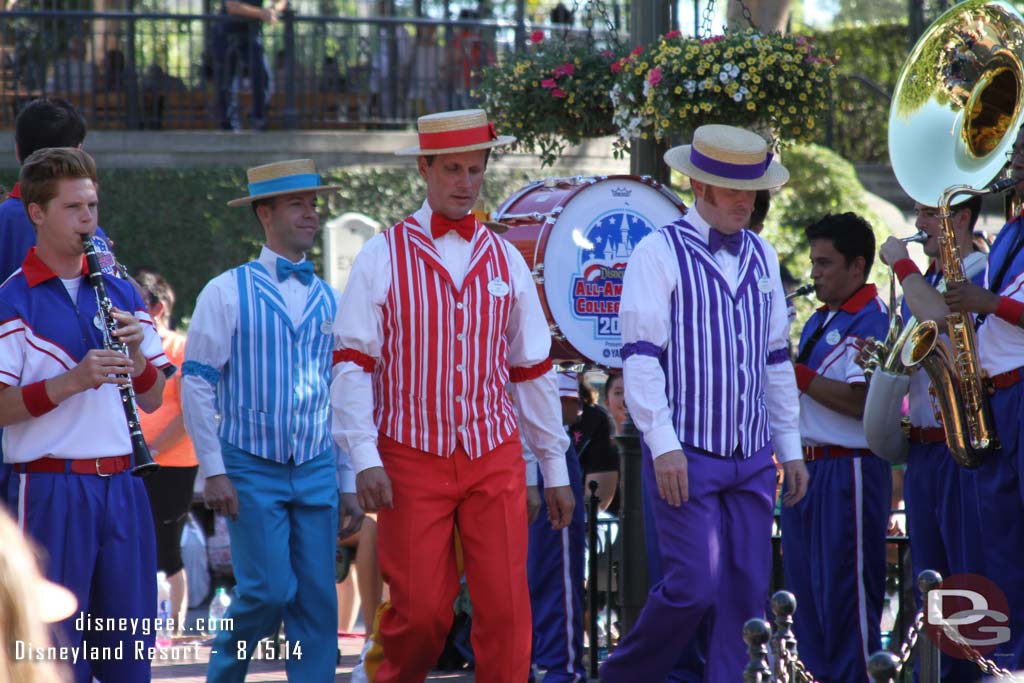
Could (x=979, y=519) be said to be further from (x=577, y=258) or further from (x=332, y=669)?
(x=332, y=669)

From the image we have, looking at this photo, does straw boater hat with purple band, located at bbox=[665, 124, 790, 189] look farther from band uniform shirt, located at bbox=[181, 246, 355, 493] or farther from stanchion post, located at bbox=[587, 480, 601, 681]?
stanchion post, located at bbox=[587, 480, 601, 681]

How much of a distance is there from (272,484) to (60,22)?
10.9 meters

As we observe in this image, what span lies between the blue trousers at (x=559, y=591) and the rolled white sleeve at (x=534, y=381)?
1.09 m

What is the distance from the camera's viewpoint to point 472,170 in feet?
16.7

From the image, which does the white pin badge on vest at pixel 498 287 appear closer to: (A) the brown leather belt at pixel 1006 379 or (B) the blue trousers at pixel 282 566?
(B) the blue trousers at pixel 282 566

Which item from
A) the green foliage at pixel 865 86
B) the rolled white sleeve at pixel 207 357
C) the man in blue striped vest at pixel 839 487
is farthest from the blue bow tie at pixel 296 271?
the green foliage at pixel 865 86

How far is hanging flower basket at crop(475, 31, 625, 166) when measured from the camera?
7.18m

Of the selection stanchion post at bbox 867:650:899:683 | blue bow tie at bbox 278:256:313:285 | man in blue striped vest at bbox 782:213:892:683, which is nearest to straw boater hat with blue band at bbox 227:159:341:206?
blue bow tie at bbox 278:256:313:285

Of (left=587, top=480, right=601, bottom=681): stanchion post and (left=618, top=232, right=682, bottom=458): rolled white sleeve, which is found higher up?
(left=618, top=232, right=682, bottom=458): rolled white sleeve

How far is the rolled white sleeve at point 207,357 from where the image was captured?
5578 millimetres

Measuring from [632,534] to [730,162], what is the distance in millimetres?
1924

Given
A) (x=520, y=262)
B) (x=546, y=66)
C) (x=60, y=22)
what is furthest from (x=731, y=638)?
(x=60, y=22)

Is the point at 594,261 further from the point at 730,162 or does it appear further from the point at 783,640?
the point at 783,640

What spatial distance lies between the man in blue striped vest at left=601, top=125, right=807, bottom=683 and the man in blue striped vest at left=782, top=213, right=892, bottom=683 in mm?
845
